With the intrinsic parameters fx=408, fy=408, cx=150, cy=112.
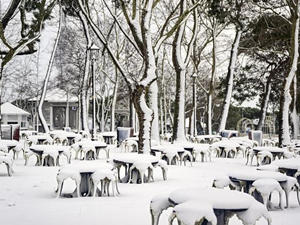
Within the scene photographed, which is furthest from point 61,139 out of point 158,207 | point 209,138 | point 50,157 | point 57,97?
point 57,97

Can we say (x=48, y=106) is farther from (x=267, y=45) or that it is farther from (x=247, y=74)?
(x=267, y=45)

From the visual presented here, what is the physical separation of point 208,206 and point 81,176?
4.17 m

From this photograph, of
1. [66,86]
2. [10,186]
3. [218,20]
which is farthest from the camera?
[66,86]

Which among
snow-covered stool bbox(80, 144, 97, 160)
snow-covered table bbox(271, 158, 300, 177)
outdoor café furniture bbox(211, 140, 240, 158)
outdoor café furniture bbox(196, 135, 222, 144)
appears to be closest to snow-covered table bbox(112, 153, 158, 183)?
snow-covered table bbox(271, 158, 300, 177)

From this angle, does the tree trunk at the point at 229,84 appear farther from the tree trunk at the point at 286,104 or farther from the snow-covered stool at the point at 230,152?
the snow-covered stool at the point at 230,152

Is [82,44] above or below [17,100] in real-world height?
above

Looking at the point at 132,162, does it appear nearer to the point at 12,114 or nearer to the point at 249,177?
the point at 249,177

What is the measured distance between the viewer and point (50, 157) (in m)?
13.6

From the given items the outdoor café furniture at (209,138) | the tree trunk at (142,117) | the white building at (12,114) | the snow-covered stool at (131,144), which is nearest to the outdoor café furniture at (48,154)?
the tree trunk at (142,117)

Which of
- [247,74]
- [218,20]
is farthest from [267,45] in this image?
[247,74]

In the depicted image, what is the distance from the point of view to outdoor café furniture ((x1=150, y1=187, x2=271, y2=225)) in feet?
15.6

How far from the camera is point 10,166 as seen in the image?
35.3ft

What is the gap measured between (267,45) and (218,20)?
4630mm

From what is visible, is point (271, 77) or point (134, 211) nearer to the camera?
point (134, 211)
